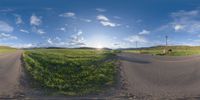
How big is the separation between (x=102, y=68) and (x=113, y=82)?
4815 mm

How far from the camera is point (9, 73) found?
24047 mm

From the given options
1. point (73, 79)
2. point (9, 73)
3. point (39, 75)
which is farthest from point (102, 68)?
point (9, 73)

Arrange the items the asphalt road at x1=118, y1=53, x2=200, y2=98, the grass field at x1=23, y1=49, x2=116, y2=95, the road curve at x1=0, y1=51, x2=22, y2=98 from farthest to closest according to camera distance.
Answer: the grass field at x1=23, y1=49, x2=116, y2=95 → the road curve at x1=0, y1=51, x2=22, y2=98 → the asphalt road at x1=118, y1=53, x2=200, y2=98

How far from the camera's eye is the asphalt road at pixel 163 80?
61.6 feet

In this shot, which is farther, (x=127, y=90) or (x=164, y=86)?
(x=164, y=86)

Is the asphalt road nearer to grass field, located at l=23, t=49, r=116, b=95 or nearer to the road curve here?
grass field, located at l=23, t=49, r=116, b=95

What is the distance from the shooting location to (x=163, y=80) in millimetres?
22141

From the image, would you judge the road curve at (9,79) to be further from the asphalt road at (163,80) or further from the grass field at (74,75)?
the asphalt road at (163,80)

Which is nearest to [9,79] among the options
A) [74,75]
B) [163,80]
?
[74,75]

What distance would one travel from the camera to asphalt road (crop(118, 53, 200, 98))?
18781 mm

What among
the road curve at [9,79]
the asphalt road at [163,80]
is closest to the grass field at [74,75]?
the road curve at [9,79]

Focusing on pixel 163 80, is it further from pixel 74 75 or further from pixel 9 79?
pixel 9 79

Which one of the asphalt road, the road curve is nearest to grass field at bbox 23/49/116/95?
the road curve

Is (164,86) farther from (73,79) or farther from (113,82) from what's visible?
(73,79)
